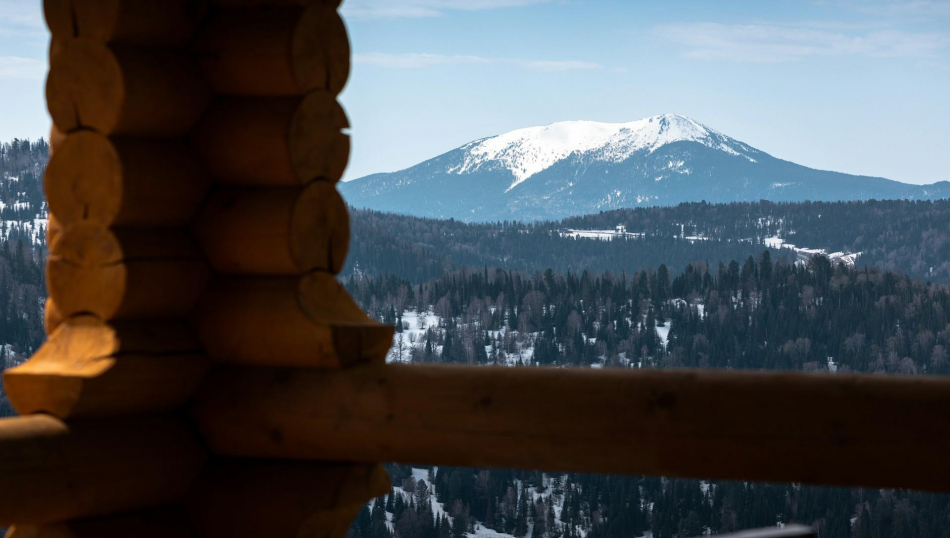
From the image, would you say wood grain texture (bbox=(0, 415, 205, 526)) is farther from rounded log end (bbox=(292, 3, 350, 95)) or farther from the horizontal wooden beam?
rounded log end (bbox=(292, 3, 350, 95))

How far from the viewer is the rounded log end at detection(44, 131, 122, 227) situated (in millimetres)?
3277

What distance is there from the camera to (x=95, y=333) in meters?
3.30

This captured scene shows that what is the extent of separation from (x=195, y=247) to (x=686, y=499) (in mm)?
78934

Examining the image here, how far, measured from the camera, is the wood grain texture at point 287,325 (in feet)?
10.7

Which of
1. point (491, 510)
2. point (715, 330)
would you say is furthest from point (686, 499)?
point (715, 330)

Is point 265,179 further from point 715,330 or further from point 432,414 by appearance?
point 715,330

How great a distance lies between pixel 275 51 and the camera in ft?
11.0

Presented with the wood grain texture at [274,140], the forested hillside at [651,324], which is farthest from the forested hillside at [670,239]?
the wood grain texture at [274,140]

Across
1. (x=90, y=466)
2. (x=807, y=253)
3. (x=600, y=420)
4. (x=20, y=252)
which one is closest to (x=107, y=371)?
(x=90, y=466)

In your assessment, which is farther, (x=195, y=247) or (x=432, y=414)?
(x=195, y=247)

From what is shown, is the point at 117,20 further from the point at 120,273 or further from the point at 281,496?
the point at 281,496

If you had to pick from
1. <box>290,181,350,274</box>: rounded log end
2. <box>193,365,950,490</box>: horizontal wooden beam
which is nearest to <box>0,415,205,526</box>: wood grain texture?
<box>193,365,950,490</box>: horizontal wooden beam

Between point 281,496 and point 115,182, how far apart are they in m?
1.06

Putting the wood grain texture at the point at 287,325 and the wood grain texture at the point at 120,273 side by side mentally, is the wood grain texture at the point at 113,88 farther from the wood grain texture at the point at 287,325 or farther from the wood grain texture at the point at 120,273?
the wood grain texture at the point at 287,325
